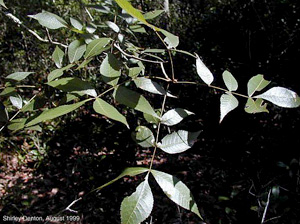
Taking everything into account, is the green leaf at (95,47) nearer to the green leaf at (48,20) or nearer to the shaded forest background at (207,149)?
the green leaf at (48,20)

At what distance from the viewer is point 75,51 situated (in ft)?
2.33

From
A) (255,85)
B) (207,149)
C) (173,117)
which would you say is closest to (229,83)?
(255,85)

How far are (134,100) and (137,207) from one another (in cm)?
21

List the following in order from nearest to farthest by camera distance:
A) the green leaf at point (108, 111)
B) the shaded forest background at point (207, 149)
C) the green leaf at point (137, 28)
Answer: the green leaf at point (108, 111), the green leaf at point (137, 28), the shaded forest background at point (207, 149)

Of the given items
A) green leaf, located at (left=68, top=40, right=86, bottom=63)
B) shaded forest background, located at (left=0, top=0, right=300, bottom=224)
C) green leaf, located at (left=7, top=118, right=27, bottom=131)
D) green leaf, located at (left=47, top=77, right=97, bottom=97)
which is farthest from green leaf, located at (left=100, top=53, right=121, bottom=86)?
shaded forest background, located at (left=0, top=0, right=300, bottom=224)

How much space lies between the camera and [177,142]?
0.66 m

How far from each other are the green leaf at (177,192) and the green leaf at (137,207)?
39 millimetres

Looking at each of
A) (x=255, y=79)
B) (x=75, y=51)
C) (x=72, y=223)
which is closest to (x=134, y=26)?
(x=75, y=51)

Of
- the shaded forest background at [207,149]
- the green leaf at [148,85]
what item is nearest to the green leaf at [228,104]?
the green leaf at [148,85]

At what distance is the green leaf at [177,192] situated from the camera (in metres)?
0.54

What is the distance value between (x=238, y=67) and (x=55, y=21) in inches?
111

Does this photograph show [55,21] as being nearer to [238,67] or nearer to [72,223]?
[72,223]

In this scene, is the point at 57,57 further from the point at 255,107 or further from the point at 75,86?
the point at 255,107

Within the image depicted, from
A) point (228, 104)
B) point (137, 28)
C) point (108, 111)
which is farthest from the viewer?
point (137, 28)
